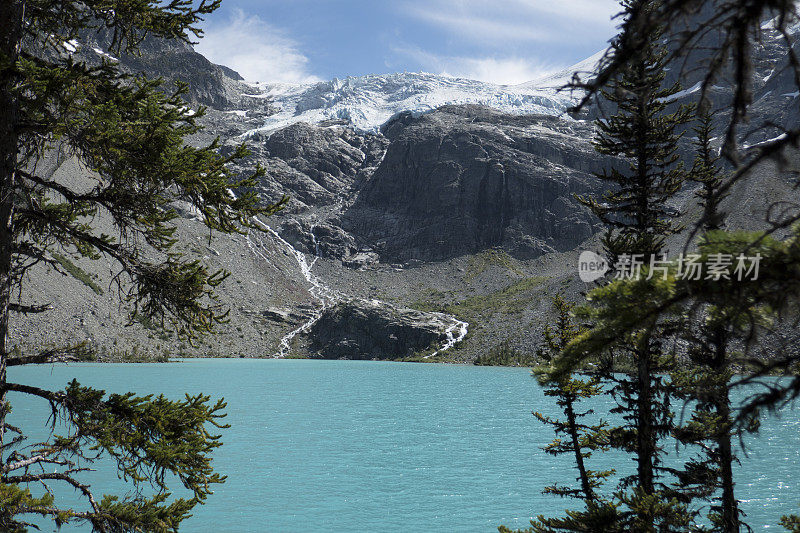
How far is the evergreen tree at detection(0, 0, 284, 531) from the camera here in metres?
6.28

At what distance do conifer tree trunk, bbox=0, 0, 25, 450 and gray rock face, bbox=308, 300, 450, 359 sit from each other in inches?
4911

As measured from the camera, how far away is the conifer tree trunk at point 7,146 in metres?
6.43

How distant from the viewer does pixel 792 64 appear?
11.0ft

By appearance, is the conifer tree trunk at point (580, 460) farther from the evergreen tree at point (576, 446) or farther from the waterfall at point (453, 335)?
the waterfall at point (453, 335)

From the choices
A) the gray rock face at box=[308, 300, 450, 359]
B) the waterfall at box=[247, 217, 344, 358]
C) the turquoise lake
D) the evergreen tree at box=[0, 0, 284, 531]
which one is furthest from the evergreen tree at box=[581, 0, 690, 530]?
the gray rock face at box=[308, 300, 450, 359]

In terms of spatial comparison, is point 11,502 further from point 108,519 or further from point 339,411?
point 339,411

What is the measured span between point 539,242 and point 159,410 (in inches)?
7826

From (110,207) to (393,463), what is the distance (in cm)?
2860

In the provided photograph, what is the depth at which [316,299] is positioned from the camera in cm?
15825

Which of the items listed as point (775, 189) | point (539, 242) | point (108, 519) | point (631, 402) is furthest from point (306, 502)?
point (539, 242)

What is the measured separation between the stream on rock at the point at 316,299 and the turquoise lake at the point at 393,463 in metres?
64.5

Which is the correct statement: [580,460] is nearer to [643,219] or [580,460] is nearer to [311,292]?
[643,219]

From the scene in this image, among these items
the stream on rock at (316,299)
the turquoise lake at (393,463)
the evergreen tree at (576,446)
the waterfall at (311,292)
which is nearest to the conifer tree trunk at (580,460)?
the evergreen tree at (576,446)

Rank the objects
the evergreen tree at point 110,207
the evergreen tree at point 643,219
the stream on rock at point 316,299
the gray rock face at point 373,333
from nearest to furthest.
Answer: the evergreen tree at point 110,207, the evergreen tree at point 643,219, the stream on rock at point 316,299, the gray rock face at point 373,333
